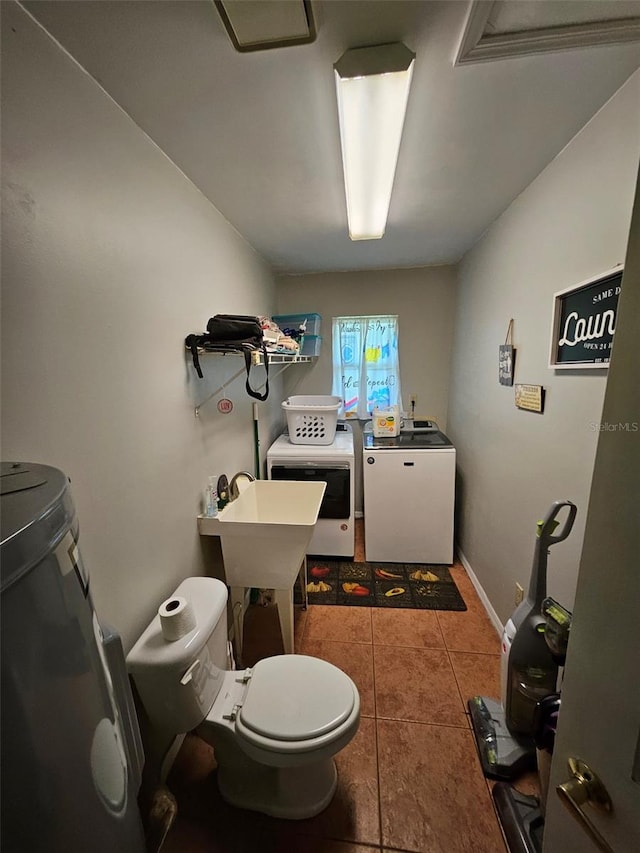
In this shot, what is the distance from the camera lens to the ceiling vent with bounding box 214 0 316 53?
75 cm

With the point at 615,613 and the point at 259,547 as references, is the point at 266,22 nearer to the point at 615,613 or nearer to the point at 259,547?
the point at 615,613

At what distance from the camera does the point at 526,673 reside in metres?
1.25

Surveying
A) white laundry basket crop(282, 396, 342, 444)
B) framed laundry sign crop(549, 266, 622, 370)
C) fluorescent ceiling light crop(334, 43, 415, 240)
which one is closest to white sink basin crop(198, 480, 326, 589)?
white laundry basket crop(282, 396, 342, 444)

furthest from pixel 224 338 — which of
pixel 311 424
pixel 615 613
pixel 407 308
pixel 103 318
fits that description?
pixel 407 308

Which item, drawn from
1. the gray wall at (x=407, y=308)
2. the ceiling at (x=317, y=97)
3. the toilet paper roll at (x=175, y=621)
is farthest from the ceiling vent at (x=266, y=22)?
the gray wall at (x=407, y=308)

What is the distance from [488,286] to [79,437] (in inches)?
91.7

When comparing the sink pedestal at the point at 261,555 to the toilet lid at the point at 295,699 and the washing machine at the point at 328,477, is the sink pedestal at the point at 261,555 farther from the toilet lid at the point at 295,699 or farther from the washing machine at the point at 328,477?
the washing machine at the point at 328,477

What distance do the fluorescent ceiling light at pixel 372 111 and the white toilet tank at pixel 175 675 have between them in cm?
173

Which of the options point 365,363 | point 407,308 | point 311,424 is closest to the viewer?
point 311,424

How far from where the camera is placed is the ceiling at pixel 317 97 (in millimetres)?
812

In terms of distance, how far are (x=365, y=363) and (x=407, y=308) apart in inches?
24.3

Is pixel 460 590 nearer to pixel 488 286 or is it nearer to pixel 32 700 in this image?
pixel 488 286

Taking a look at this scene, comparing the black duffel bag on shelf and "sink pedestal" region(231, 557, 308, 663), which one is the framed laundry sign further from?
"sink pedestal" region(231, 557, 308, 663)

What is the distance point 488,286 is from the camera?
2.14m
